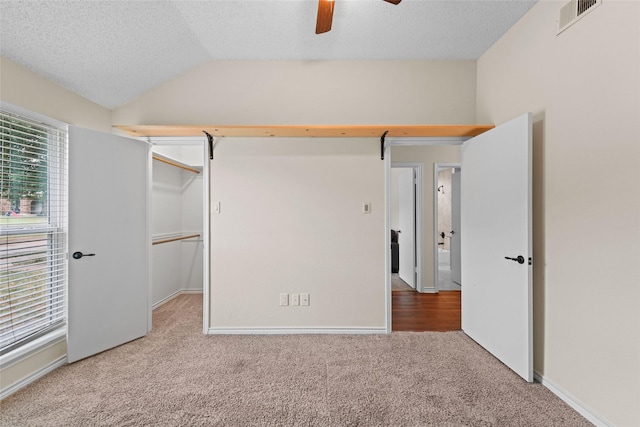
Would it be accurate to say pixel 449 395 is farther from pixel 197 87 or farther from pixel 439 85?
pixel 197 87

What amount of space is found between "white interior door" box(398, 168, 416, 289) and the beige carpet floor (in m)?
1.90

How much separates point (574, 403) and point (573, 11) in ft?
8.22

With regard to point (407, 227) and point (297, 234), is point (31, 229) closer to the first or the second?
point (297, 234)

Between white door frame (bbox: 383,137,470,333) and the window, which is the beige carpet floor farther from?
the window

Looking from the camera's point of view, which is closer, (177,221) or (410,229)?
(177,221)

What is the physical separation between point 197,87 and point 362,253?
240 cm

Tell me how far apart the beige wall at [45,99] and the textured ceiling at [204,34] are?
0.21 feet

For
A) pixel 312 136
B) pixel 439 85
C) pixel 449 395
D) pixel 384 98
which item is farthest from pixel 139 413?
pixel 439 85

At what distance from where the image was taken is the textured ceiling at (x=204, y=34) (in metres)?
1.86

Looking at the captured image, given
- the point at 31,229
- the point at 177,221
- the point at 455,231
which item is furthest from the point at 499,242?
the point at 177,221

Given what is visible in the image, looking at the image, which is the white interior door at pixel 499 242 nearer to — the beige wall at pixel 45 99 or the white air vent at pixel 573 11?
the white air vent at pixel 573 11

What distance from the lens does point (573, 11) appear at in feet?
5.75

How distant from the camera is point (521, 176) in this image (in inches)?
78.5

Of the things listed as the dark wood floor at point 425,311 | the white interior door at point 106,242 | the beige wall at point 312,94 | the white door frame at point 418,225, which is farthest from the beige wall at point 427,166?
the white interior door at point 106,242
